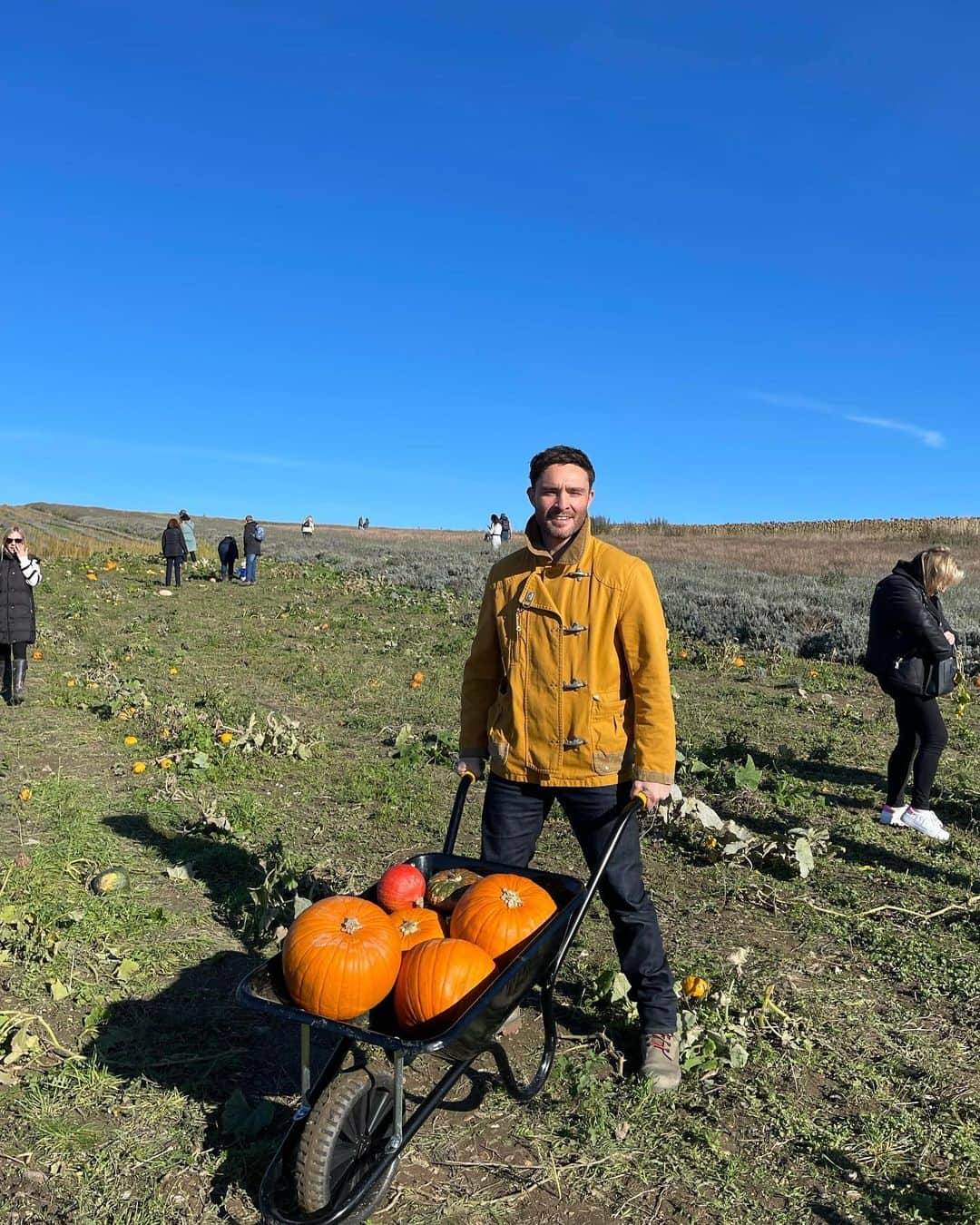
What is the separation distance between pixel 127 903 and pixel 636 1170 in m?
3.32

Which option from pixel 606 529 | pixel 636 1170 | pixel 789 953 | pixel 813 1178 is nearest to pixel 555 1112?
pixel 636 1170

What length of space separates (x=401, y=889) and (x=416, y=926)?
183mm

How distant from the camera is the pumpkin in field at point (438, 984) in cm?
288

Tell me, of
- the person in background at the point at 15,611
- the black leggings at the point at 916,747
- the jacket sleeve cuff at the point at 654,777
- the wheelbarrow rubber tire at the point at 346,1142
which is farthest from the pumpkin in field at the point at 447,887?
the person in background at the point at 15,611

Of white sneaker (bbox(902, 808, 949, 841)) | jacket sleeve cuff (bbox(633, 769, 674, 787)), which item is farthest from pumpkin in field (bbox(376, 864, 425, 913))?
white sneaker (bbox(902, 808, 949, 841))

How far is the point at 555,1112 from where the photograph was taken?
146 inches

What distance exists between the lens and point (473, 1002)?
2.88 m

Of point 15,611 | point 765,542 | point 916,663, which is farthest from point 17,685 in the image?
point 765,542

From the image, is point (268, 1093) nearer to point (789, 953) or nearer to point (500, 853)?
point (500, 853)

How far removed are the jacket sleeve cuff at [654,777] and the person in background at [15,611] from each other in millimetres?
8454

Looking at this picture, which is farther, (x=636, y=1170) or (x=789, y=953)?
(x=789, y=953)

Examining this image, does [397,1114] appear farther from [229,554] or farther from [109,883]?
[229,554]

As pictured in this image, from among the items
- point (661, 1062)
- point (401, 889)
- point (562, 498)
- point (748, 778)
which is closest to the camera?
point (401, 889)

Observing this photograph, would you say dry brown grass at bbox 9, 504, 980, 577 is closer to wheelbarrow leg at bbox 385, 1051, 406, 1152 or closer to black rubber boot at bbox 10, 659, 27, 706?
black rubber boot at bbox 10, 659, 27, 706
